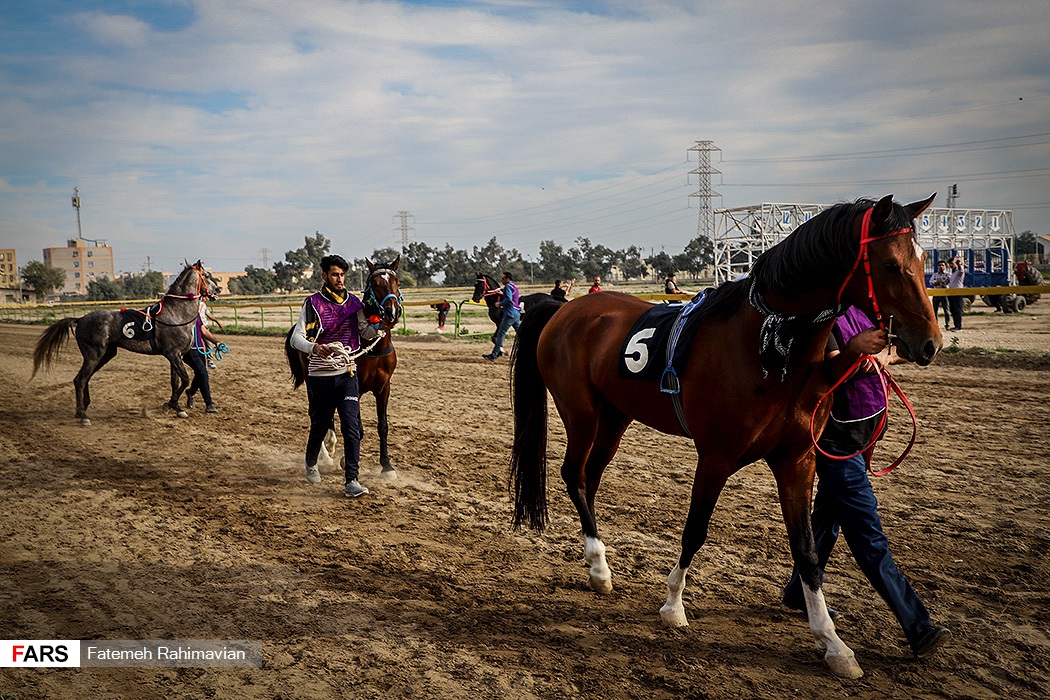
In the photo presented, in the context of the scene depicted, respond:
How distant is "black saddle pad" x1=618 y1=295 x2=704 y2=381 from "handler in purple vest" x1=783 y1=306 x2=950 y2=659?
2.38ft

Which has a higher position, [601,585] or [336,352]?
[336,352]

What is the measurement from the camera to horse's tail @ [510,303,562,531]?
5051mm

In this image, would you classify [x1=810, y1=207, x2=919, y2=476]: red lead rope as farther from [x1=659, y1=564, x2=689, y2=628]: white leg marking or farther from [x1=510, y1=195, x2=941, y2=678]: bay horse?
[x1=659, y1=564, x2=689, y2=628]: white leg marking

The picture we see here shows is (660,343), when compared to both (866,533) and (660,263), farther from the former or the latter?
(660,263)

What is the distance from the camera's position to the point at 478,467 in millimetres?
7191

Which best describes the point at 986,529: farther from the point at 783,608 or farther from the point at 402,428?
the point at 402,428

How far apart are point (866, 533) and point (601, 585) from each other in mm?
1520

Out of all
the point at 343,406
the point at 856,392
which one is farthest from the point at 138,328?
the point at 856,392

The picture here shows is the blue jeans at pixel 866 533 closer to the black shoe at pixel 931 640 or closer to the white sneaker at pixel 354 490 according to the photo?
the black shoe at pixel 931 640

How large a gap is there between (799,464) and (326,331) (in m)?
4.30

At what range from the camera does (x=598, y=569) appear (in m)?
4.32

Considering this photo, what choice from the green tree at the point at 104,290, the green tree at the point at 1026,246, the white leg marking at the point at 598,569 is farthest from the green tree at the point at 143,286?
the green tree at the point at 1026,246

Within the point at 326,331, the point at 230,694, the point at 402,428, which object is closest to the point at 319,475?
the point at 326,331

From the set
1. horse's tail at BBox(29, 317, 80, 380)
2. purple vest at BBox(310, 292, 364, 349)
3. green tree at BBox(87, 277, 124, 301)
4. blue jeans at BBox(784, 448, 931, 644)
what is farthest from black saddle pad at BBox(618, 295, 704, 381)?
green tree at BBox(87, 277, 124, 301)
